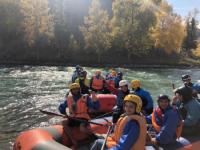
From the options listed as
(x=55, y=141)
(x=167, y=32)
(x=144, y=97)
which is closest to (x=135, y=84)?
(x=144, y=97)

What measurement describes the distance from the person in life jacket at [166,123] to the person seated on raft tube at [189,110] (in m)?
0.92

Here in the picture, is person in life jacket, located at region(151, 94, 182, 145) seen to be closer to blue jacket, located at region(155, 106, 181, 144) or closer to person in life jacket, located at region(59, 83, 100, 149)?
blue jacket, located at region(155, 106, 181, 144)

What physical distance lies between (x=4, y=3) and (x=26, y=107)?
34551mm

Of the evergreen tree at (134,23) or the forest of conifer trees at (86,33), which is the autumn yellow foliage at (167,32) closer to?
the forest of conifer trees at (86,33)

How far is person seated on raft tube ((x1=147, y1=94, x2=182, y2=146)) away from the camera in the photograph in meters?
8.29

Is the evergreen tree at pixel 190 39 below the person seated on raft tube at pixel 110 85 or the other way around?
the other way around

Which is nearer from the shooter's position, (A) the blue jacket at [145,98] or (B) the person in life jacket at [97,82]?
(A) the blue jacket at [145,98]

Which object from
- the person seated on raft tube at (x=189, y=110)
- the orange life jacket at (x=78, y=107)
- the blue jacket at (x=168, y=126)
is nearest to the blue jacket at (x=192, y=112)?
the person seated on raft tube at (x=189, y=110)

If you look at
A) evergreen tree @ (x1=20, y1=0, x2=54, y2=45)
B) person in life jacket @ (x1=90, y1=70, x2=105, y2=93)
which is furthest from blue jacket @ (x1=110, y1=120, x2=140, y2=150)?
evergreen tree @ (x1=20, y1=0, x2=54, y2=45)

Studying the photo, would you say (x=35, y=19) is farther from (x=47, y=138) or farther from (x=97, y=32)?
(x=47, y=138)

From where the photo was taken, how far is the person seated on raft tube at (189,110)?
31.7ft

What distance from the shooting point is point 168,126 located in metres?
8.34

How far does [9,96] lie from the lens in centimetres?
2055

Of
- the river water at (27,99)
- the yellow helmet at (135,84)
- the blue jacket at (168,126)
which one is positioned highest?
the yellow helmet at (135,84)
